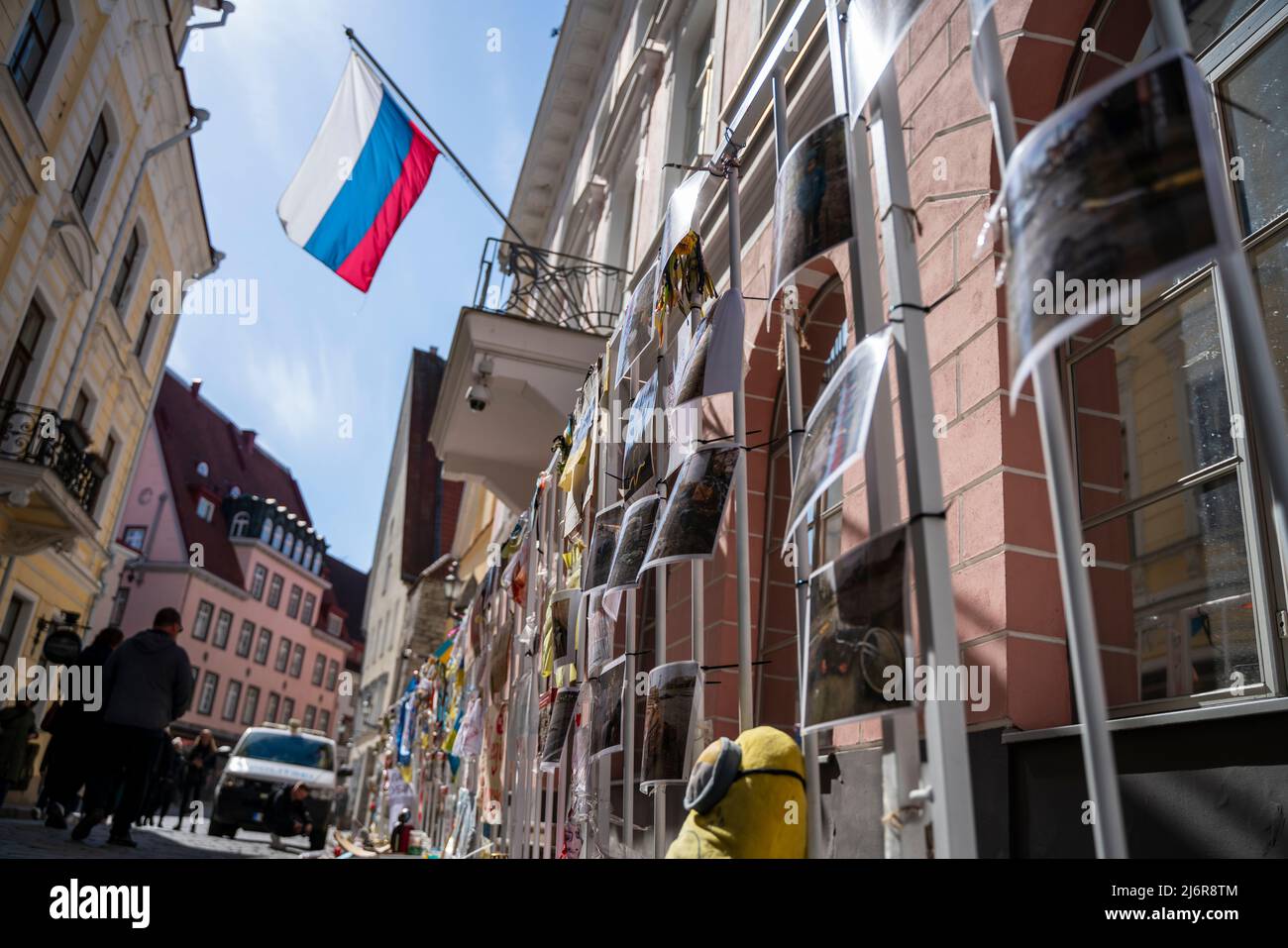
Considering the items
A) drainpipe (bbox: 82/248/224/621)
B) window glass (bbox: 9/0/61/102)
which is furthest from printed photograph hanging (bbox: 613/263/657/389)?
drainpipe (bbox: 82/248/224/621)

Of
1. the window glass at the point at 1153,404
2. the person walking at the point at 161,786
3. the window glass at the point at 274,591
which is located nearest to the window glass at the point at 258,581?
the window glass at the point at 274,591

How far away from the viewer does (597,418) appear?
518 centimetres

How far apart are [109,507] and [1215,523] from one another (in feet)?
70.1

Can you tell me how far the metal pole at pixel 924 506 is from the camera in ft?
4.83

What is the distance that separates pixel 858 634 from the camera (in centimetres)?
164

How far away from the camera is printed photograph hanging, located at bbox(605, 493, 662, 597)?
333cm

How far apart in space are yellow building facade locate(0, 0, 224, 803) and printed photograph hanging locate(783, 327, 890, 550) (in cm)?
1310

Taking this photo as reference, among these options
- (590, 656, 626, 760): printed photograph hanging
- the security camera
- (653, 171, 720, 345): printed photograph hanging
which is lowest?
(590, 656, 626, 760): printed photograph hanging

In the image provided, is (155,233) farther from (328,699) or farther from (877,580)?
(328,699)

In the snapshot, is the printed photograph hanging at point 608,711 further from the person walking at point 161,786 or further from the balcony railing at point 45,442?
the balcony railing at point 45,442

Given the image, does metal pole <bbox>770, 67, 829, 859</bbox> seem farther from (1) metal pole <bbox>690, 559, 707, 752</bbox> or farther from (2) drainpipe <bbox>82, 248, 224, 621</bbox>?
(2) drainpipe <bbox>82, 248, 224, 621</bbox>

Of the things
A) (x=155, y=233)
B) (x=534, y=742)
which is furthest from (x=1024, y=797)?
(x=155, y=233)

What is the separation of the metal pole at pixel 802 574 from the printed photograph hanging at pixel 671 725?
0.47m

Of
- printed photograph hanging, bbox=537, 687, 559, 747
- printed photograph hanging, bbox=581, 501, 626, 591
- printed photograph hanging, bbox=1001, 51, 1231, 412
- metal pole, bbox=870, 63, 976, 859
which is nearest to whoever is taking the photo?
Answer: printed photograph hanging, bbox=1001, 51, 1231, 412
